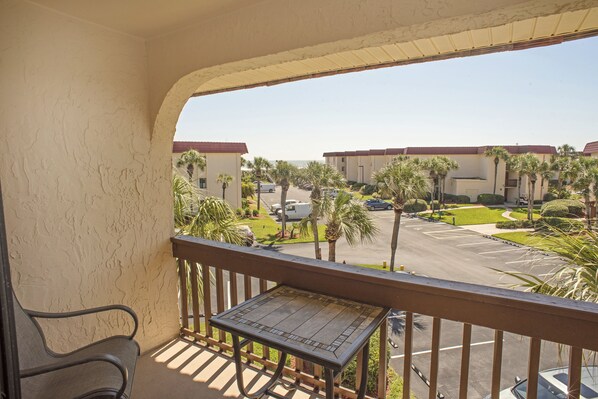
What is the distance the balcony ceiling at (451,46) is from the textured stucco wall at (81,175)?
2.68ft

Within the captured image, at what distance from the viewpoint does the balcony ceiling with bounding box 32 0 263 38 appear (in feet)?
5.75

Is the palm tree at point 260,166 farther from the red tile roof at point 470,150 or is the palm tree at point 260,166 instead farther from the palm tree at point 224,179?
the red tile roof at point 470,150

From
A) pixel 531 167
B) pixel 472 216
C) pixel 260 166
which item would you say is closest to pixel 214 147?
pixel 260 166

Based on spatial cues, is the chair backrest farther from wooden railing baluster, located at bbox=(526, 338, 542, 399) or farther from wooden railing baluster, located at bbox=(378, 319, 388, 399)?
wooden railing baluster, located at bbox=(526, 338, 542, 399)

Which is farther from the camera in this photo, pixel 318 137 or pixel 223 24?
pixel 318 137

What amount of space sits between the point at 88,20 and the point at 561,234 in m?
3.77

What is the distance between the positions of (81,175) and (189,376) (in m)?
1.54

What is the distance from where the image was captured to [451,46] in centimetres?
180

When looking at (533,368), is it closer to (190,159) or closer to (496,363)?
(496,363)

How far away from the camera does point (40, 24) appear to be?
5.96 ft

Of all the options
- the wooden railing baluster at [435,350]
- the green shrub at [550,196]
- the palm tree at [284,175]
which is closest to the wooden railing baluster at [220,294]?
the wooden railing baluster at [435,350]

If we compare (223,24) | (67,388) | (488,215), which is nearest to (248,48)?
(223,24)

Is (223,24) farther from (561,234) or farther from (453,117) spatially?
(453,117)

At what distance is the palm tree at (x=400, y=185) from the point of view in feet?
43.0
